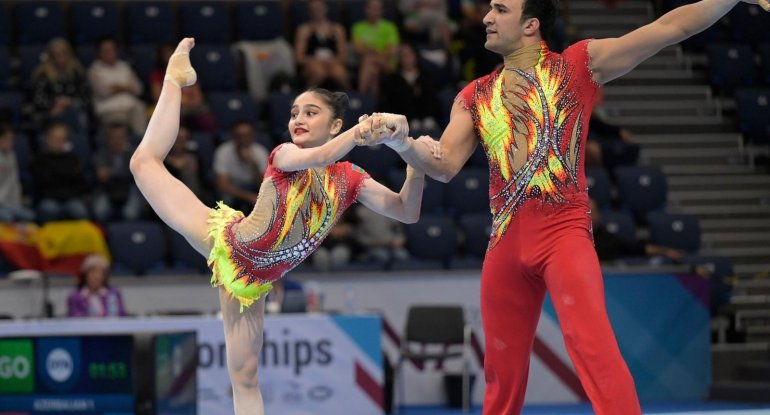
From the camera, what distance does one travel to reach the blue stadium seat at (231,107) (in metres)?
11.7

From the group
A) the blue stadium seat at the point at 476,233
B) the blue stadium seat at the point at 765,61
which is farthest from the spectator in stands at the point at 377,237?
the blue stadium seat at the point at 765,61

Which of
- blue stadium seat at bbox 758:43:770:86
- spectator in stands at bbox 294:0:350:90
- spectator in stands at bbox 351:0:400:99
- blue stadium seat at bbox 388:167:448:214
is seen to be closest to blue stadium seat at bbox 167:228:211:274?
blue stadium seat at bbox 388:167:448:214

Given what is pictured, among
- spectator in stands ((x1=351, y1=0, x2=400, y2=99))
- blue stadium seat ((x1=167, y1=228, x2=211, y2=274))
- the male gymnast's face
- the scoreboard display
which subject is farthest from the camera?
spectator in stands ((x1=351, y1=0, x2=400, y2=99))

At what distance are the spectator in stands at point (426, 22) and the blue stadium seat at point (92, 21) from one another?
10.3ft

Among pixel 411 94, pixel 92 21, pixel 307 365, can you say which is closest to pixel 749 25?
pixel 411 94

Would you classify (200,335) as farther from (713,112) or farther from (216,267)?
(713,112)

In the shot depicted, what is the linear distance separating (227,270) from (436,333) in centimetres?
510

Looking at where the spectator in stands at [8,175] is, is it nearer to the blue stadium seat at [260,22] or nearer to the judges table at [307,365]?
the judges table at [307,365]

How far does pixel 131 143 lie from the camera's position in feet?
36.2

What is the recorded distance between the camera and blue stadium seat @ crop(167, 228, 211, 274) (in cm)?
1032

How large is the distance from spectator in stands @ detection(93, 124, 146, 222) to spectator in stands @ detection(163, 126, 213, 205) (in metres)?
0.40

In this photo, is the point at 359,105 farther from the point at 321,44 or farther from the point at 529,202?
the point at 529,202

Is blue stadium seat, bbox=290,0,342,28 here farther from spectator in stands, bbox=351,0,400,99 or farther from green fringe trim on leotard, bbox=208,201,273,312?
green fringe trim on leotard, bbox=208,201,273,312

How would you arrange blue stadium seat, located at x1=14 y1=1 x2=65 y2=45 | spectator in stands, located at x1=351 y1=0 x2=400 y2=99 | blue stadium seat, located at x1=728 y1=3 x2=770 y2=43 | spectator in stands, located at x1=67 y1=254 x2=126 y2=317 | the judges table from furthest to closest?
blue stadium seat, located at x1=728 y1=3 x2=770 y2=43 → blue stadium seat, located at x1=14 y1=1 x2=65 y2=45 → spectator in stands, located at x1=351 y1=0 x2=400 y2=99 → spectator in stands, located at x1=67 y1=254 x2=126 y2=317 → the judges table
